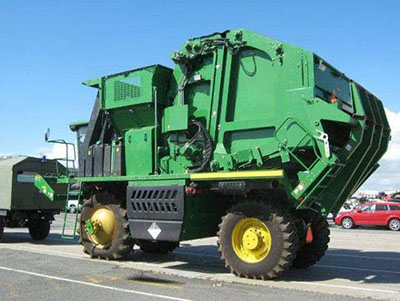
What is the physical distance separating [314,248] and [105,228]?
4.41 meters

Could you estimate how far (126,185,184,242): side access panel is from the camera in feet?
30.3

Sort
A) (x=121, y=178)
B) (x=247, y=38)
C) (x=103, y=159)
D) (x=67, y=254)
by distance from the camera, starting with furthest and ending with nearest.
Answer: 1. (x=67, y=254)
2. (x=103, y=159)
3. (x=121, y=178)
4. (x=247, y=38)

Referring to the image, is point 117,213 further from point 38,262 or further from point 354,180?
point 354,180

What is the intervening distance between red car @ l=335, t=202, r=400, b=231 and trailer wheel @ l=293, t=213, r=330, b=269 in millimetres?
17110

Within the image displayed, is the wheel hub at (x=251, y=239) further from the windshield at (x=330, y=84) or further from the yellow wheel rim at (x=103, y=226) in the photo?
the yellow wheel rim at (x=103, y=226)

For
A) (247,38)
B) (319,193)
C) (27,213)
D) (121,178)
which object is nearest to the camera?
(319,193)

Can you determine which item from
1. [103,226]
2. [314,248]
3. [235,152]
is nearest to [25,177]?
[103,226]

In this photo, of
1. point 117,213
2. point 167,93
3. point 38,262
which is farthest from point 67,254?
point 167,93

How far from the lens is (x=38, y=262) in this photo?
1061 centimetres

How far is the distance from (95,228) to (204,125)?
11.2 ft

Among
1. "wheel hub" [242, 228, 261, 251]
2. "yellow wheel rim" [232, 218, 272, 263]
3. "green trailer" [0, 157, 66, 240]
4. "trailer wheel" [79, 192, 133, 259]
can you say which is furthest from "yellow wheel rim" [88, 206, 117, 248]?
"green trailer" [0, 157, 66, 240]

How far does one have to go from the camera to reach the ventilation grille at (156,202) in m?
9.27

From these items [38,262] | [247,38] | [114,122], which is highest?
[247,38]

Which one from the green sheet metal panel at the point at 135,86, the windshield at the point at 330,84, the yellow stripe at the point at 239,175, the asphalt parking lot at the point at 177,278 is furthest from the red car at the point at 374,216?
the yellow stripe at the point at 239,175
